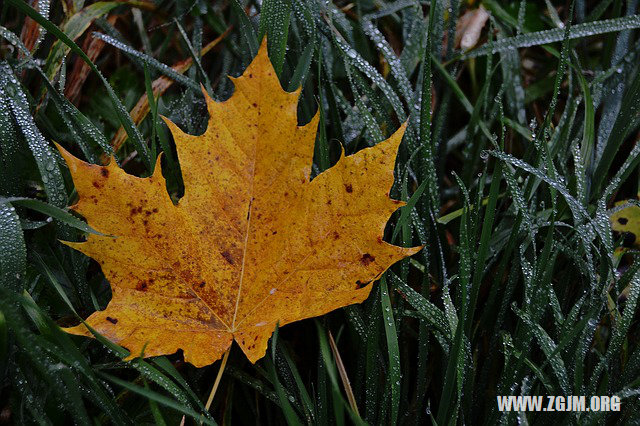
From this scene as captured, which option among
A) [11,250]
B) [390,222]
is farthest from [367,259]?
[11,250]

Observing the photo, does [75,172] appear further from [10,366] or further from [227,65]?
[227,65]

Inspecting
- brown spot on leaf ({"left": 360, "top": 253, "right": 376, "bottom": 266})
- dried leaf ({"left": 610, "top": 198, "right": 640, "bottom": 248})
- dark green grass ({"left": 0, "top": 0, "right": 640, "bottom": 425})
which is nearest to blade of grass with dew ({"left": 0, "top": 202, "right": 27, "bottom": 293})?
dark green grass ({"left": 0, "top": 0, "right": 640, "bottom": 425})

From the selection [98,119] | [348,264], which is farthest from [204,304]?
[98,119]

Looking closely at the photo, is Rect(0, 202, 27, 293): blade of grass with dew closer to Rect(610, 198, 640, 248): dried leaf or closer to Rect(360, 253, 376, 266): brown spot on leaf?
Rect(360, 253, 376, 266): brown spot on leaf

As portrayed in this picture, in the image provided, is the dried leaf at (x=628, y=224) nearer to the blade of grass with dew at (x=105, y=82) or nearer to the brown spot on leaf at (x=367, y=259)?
the brown spot on leaf at (x=367, y=259)

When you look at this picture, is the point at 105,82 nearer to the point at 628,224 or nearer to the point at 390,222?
the point at 390,222

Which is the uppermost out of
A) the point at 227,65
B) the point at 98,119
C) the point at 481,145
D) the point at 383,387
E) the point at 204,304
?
the point at 227,65
